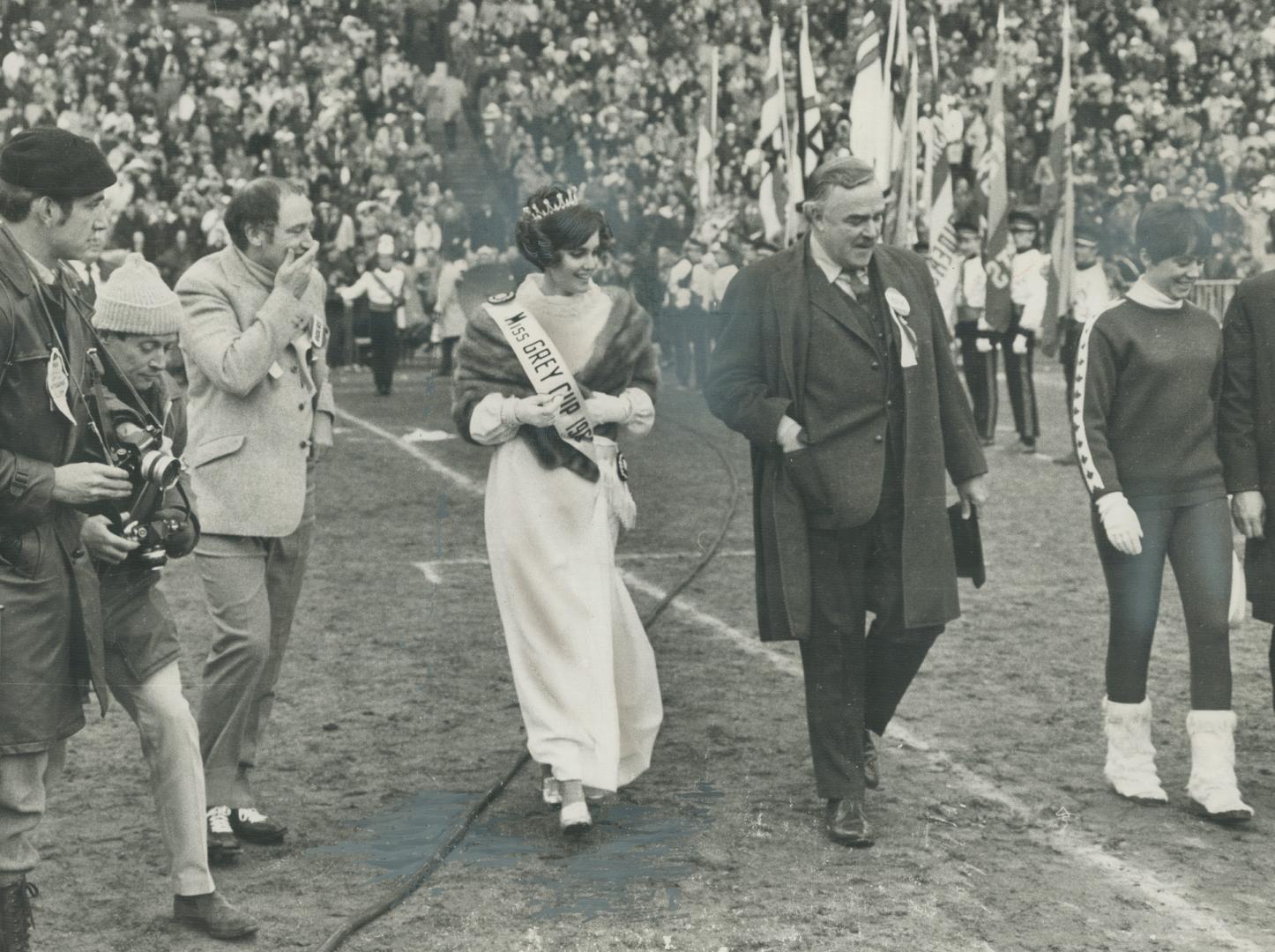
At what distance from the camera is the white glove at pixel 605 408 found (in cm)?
609

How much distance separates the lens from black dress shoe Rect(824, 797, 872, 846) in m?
5.76

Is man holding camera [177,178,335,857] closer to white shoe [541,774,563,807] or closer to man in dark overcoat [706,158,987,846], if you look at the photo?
white shoe [541,774,563,807]

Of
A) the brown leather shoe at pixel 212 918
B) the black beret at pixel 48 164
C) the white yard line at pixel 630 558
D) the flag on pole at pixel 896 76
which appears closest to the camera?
the black beret at pixel 48 164

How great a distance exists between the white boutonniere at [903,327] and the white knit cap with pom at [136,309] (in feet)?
7.19

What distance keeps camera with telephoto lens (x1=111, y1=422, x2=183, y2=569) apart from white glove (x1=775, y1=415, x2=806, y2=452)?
6.50ft

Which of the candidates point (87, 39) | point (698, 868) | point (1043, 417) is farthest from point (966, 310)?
point (87, 39)

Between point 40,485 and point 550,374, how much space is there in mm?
2092

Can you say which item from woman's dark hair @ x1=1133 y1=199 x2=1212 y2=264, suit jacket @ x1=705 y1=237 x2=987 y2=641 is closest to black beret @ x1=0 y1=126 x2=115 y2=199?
suit jacket @ x1=705 y1=237 x2=987 y2=641

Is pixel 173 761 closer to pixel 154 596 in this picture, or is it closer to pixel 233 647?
pixel 154 596

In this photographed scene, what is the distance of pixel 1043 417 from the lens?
19.8 metres

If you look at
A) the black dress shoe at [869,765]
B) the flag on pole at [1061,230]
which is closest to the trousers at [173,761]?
the black dress shoe at [869,765]

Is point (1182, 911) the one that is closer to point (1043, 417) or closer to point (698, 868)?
point (698, 868)

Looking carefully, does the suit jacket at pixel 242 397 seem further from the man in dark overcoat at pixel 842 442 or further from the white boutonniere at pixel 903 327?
the white boutonniere at pixel 903 327

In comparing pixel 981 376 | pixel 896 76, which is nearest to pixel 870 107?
pixel 896 76
